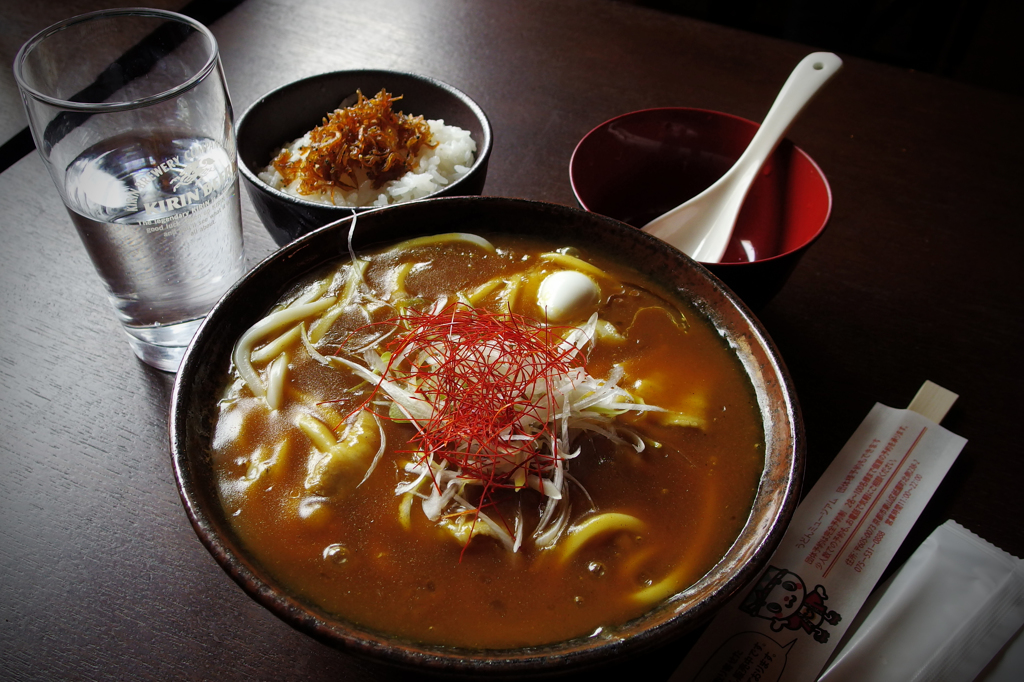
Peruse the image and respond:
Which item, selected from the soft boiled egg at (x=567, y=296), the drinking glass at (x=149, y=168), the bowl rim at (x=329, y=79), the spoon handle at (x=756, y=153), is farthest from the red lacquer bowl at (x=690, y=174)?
the drinking glass at (x=149, y=168)

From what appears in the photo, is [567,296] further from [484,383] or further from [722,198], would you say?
[722,198]

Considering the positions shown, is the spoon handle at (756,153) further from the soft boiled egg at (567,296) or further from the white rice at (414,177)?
the white rice at (414,177)

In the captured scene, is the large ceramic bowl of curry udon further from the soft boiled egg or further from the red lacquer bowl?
the red lacquer bowl

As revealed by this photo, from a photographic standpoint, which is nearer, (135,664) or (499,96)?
(135,664)

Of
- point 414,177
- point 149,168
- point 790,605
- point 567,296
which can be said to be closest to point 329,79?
point 414,177

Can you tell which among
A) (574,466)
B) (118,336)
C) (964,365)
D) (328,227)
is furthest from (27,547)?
(964,365)

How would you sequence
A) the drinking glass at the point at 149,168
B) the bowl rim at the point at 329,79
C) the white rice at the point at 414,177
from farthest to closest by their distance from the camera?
the white rice at the point at 414,177 → the bowl rim at the point at 329,79 → the drinking glass at the point at 149,168

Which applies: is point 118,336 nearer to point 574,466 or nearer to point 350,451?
point 350,451
